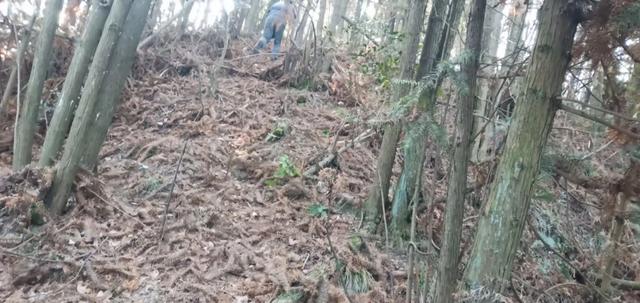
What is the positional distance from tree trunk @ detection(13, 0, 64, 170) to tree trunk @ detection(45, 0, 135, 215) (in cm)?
115

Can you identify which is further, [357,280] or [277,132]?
[277,132]

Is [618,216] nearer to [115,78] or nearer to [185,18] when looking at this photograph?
[115,78]

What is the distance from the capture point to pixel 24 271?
4328mm

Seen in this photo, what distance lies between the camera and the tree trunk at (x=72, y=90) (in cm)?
573

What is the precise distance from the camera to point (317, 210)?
5.98 metres

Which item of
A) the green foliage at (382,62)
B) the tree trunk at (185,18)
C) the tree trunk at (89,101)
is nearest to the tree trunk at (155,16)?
the tree trunk at (185,18)

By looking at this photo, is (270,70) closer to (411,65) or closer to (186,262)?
(411,65)

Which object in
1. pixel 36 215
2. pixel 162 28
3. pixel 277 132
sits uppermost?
pixel 162 28

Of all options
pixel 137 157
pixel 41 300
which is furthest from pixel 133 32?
pixel 41 300

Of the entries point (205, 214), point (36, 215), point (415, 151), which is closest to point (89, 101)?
point (36, 215)

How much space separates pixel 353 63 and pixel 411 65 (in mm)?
4871

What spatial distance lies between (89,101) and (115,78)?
1.50 feet

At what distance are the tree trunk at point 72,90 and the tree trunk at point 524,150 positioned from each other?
5.05 m

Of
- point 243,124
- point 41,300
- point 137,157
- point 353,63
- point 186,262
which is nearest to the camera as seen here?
point 41,300
